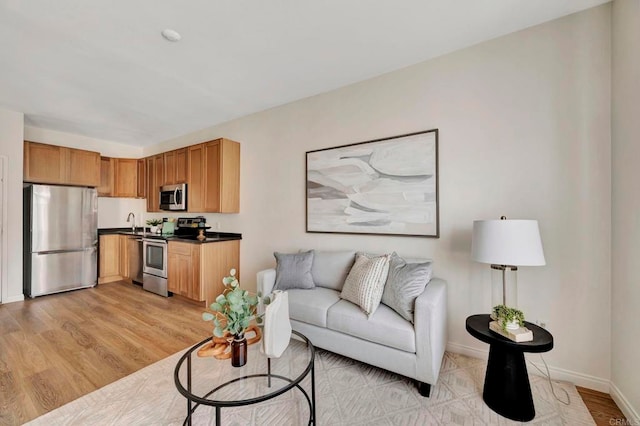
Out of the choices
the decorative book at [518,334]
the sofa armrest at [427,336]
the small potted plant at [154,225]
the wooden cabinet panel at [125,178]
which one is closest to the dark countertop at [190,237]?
the small potted plant at [154,225]

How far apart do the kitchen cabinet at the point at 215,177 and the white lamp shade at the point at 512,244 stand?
3.23m

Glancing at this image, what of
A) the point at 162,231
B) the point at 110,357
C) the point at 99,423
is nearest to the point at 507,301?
the point at 99,423

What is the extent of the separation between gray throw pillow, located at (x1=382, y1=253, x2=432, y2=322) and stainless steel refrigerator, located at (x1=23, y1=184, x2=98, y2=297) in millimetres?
4892

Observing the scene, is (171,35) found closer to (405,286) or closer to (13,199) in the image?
(405,286)

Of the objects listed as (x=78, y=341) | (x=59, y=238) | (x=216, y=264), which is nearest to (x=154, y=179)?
(x=59, y=238)

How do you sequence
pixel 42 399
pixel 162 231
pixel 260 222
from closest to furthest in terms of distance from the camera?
pixel 42 399, pixel 260 222, pixel 162 231

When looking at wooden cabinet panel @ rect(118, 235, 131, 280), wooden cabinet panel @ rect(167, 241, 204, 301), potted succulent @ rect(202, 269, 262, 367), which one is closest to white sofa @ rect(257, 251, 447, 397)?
potted succulent @ rect(202, 269, 262, 367)

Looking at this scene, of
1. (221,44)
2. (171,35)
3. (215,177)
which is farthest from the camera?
(215,177)

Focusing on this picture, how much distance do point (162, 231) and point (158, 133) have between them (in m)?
1.71

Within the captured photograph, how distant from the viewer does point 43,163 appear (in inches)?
164

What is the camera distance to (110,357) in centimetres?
235

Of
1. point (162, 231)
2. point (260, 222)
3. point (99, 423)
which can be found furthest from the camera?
point (162, 231)

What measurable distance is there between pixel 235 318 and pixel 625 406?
7.88 feet

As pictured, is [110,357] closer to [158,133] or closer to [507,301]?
[507,301]
